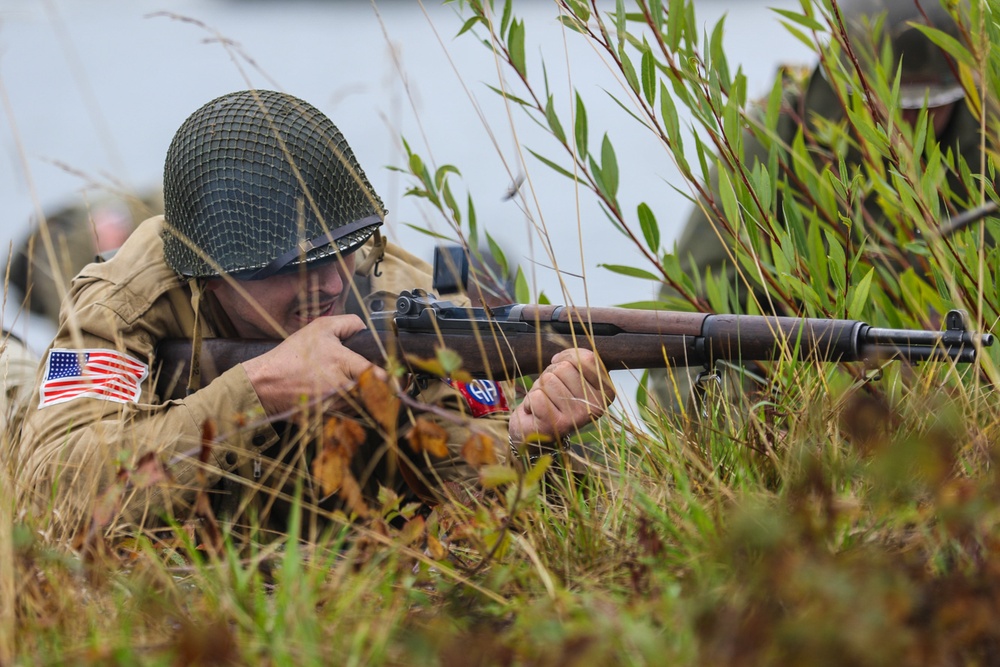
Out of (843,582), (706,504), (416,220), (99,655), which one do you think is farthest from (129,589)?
(416,220)

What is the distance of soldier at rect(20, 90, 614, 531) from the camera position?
2.54m

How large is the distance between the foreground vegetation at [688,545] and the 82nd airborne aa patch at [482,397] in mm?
623

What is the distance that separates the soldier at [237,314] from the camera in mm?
2543

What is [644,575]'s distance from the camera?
164 cm

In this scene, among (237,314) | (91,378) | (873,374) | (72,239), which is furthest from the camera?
(72,239)

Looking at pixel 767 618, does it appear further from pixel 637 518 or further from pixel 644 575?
pixel 637 518

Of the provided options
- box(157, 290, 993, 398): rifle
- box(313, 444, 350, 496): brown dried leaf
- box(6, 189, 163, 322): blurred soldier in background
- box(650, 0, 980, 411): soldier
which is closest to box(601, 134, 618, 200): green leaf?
box(157, 290, 993, 398): rifle

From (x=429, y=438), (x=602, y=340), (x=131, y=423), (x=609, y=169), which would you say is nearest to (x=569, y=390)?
(x=602, y=340)

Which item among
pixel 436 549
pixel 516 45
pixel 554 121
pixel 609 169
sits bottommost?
pixel 436 549

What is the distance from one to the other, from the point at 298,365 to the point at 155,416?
0.37m

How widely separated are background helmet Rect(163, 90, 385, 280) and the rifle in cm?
24

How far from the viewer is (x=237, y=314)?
2.94 meters

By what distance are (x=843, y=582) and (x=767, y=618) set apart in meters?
0.12

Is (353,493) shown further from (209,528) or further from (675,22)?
(675,22)
